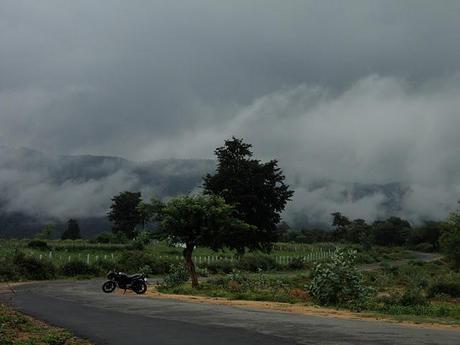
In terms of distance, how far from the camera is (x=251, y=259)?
55812mm

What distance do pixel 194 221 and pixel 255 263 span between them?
2897cm

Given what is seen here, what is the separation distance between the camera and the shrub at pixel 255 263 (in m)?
53.3

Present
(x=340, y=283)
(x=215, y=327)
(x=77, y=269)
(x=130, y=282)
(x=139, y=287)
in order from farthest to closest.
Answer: (x=77, y=269) → (x=130, y=282) → (x=139, y=287) → (x=340, y=283) → (x=215, y=327)

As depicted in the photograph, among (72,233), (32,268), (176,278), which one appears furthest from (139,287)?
(72,233)

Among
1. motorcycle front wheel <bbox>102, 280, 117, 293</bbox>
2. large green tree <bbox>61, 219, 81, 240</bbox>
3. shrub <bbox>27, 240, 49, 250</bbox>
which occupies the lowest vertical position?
motorcycle front wheel <bbox>102, 280, 117, 293</bbox>

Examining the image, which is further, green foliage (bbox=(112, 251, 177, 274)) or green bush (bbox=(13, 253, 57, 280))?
green foliage (bbox=(112, 251, 177, 274))

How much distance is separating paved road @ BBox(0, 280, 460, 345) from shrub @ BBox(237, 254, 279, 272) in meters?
34.4

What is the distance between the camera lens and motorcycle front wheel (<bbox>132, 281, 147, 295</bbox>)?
26.3 metres

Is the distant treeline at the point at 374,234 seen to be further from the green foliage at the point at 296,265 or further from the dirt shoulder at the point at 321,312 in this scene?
the dirt shoulder at the point at 321,312

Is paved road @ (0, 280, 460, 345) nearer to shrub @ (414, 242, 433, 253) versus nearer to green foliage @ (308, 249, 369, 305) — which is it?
green foliage @ (308, 249, 369, 305)

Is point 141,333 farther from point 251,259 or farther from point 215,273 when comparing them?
point 251,259

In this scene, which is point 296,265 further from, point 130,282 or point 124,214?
point 124,214

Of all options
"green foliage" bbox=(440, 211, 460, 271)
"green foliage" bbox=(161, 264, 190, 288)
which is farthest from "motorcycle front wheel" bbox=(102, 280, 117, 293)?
"green foliage" bbox=(440, 211, 460, 271)

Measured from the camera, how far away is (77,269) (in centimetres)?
4350
